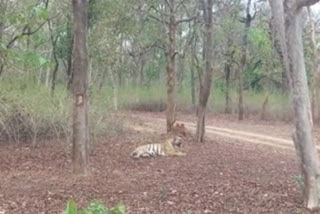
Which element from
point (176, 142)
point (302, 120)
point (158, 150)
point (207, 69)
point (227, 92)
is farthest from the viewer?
point (227, 92)

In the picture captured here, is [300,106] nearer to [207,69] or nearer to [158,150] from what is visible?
[158,150]

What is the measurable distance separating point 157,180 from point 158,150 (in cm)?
378

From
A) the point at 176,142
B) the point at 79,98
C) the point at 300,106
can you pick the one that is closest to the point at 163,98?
the point at 176,142

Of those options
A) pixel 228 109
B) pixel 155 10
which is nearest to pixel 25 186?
pixel 155 10

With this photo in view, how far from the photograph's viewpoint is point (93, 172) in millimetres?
10188

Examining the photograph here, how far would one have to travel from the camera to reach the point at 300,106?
23.8 ft

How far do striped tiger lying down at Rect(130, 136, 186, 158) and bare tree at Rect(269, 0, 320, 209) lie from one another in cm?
578

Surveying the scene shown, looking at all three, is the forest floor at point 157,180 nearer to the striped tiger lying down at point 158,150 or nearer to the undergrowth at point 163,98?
the striped tiger lying down at point 158,150

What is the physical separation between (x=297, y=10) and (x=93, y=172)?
16.3 feet

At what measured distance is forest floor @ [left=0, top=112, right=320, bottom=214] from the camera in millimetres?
7398

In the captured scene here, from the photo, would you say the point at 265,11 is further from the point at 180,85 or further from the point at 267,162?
the point at 267,162

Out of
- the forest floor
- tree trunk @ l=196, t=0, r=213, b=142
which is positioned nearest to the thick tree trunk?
the forest floor

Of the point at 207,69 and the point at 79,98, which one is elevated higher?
the point at 207,69

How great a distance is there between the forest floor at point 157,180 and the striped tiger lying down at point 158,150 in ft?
0.91
